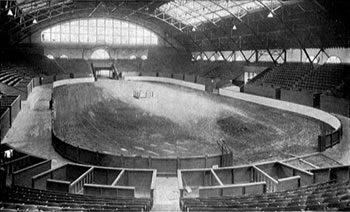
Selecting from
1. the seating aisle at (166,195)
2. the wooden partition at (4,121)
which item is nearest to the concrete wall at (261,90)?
the seating aisle at (166,195)

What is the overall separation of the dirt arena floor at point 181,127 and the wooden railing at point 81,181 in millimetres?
3483

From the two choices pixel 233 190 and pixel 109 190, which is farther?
pixel 233 190

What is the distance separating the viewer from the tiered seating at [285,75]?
31297 mm

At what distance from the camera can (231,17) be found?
3850 centimetres

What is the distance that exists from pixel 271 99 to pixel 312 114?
545 cm

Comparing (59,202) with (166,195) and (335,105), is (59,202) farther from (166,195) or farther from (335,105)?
(335,105)

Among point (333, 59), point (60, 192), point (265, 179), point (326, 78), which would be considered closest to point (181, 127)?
point (265, 179)

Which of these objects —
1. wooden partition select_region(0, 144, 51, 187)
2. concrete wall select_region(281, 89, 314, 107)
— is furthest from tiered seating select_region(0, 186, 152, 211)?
concrete wall select_region(281, 89, 314, 107)

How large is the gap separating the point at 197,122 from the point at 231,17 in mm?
19487

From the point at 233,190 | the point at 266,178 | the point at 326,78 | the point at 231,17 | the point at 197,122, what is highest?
the point at 231,17

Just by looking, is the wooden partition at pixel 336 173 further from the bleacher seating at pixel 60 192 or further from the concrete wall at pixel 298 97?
the concrete wall at pixel 298 97

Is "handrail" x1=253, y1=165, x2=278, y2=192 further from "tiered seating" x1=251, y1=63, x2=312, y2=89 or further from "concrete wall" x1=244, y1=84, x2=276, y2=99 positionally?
"tiered seating" x1=251, y1=63, x2=312, y2=89

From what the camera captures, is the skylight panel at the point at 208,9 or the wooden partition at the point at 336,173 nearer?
the wooden partition at the point at 336,173

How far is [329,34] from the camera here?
2836cm
